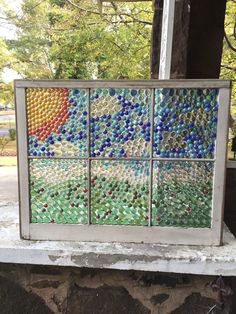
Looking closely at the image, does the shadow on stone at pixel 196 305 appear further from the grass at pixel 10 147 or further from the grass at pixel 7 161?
the grass at pixel 10 147

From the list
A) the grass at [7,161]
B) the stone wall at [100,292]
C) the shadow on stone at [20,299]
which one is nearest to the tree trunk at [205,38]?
the stone wall at [100,292]

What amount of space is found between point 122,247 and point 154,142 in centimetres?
61

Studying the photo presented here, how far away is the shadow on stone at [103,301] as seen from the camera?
78.9 inches

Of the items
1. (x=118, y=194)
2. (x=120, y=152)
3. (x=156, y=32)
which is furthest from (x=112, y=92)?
(x=156, y=32)

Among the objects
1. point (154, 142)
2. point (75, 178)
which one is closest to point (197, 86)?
point (154, 142)

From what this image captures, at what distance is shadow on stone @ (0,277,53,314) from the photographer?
2066 mm

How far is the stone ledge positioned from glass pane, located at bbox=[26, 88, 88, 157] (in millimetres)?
521

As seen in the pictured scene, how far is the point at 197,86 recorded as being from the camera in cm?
180

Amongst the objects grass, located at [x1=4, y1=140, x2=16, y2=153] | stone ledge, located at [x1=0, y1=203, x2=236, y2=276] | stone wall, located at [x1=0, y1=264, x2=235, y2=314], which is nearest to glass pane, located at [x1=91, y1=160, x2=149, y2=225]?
stone ledge, located at [x1=0, y1=203, x2=236, y2=276]

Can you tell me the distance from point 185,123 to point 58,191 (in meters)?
0.82

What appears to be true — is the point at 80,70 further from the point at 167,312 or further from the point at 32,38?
the point at 167,312

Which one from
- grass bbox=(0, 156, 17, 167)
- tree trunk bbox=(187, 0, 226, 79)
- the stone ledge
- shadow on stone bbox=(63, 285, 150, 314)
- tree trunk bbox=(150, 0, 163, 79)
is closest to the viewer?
the stone ledge

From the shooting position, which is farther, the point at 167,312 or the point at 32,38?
the point at 32,38

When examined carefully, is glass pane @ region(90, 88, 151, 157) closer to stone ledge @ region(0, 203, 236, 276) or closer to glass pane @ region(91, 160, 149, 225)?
glass pane @ region(91, 160, 149, 225)
